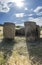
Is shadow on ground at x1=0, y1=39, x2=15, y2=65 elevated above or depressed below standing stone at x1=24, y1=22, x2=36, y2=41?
below

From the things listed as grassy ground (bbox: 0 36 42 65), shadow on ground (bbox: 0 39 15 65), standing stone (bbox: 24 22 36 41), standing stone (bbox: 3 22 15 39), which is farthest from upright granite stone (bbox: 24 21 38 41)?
shadow on ground (bbox: 0 39 15 65)

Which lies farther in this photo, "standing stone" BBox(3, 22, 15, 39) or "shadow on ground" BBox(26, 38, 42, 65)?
"standing stone" BBox(3, 22, 15, 39)

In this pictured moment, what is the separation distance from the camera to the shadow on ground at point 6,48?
37.5 feet

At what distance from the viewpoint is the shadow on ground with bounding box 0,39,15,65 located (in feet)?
37.5

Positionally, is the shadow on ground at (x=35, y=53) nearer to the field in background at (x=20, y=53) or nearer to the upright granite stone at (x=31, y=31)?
the field in background at (x=20, y=53)

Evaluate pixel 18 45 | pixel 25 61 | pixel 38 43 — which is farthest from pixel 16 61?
pixel 38 43

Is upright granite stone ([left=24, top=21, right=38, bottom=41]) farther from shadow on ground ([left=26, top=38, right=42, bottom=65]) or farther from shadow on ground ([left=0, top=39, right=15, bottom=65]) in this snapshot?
shadow on ground ([left=0, top=39, right=15, bottom=65])

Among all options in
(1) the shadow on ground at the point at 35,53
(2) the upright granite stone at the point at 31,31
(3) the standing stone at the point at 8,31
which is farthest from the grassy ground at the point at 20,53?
Answer: (3) the standing stone at the point at 8,31

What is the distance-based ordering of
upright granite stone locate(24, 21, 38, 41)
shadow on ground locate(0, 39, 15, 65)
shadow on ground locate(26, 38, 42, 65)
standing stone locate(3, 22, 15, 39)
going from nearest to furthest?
shadow on ground locate(26, 38, 42, 65) → shadow on ground locate(0, 39, 15, 65) → upright granite stone locate(24, 21, 38, 41) → standing stone locate(3, 22, 15, 39)

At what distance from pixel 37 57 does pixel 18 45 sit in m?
2.55

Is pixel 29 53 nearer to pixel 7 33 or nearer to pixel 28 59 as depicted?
pixel 28 59

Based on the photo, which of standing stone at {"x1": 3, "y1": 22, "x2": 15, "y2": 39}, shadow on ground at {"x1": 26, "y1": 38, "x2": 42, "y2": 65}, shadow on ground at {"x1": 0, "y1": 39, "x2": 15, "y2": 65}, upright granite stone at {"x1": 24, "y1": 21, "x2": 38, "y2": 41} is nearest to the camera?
shadow on ground at {"x1": 26, "y1": 38, "x2": 42, "y2": 65}

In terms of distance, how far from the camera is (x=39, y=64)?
1045 centimetres

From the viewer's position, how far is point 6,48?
41.5ft
